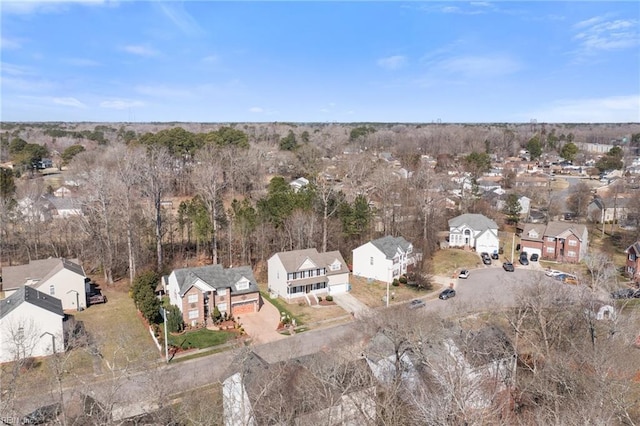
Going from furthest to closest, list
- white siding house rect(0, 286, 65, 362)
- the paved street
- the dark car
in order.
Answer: the dark car, white siding house rect(0, 286, 65, 362), the paved street

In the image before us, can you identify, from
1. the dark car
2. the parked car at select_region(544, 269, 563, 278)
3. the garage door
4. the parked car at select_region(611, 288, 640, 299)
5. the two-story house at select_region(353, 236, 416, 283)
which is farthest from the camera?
the parked car at select_region(544, 269, 563, 278)

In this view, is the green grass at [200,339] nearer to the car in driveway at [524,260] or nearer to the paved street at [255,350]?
the paved street at [255,350]

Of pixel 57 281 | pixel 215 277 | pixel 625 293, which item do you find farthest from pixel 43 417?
A: pixel 625 293

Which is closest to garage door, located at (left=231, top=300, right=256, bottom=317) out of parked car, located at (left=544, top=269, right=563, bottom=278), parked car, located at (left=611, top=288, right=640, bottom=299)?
parked car, located at (left=544, top=269, right=563, bottom=278)

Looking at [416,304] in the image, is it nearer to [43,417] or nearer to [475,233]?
[475,233]

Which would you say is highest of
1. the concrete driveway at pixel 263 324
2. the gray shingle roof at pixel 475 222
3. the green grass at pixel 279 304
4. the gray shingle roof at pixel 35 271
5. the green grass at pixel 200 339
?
the gray shingle roof at pixel 475 222

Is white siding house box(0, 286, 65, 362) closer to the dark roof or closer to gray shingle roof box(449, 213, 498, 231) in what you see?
the dark roof

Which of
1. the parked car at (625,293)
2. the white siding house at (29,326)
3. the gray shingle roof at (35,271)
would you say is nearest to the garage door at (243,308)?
the white siding house at (29,326)
